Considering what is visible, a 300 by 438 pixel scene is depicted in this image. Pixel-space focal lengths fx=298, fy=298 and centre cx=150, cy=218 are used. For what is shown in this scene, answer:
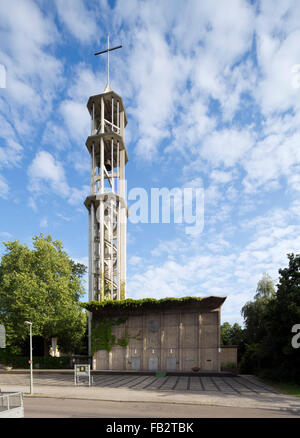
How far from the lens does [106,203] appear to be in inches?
2141

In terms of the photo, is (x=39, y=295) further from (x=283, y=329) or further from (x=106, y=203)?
(x=283, y=329)

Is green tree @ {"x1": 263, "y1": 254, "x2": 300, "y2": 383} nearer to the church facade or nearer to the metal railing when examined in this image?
the church facade

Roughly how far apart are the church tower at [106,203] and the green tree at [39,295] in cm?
469

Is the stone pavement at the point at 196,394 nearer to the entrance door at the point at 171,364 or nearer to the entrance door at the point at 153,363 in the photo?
the entrance door at the point at 171,364

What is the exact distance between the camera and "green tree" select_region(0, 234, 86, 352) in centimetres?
4453

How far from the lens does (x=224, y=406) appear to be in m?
18.4

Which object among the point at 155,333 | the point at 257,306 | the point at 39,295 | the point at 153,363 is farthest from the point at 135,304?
the point at 257,306


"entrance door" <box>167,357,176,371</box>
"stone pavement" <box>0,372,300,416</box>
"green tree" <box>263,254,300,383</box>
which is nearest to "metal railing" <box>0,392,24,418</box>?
"stone pavement" <box>0,372,300,416</box>

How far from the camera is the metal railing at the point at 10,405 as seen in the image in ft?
30.2

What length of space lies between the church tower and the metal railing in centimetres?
4010

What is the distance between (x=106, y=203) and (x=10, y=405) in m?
45.9

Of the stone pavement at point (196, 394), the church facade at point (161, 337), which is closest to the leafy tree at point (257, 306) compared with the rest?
the church facade at point (161, 337)

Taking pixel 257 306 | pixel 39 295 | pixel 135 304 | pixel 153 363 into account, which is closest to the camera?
pixel 153 363
